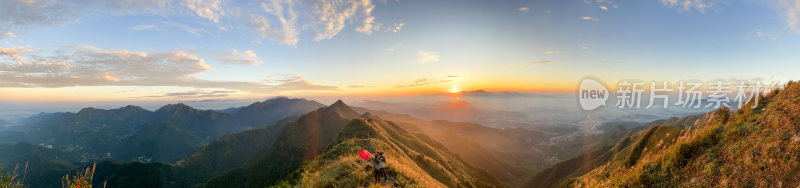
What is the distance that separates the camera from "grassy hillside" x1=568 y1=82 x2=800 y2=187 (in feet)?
27.3

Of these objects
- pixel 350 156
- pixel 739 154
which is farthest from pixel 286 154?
pixel 739 154

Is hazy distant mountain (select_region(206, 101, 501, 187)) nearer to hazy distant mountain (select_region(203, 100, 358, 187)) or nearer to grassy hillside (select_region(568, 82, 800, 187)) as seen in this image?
hazy distant mountain (select_region(203, 100, 358, 187))

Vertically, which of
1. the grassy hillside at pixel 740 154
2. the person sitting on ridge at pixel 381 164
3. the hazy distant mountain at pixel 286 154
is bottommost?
the hazy distant mountain at pixel 286 154

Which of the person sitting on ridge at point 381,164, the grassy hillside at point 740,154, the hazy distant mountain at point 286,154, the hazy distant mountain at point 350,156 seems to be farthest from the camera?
the hazy distant mountain at point 286,154

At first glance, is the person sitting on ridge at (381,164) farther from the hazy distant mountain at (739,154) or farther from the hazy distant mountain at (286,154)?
the hazy distant mountain at (286,154)

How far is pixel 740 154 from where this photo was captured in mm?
9562

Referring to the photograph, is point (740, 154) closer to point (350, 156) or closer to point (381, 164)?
point (381, 164)

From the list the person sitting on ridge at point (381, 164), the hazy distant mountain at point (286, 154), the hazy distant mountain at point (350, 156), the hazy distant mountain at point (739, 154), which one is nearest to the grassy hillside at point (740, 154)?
the hazy distant mountain at point (739, 154)

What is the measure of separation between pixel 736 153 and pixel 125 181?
24432 cm

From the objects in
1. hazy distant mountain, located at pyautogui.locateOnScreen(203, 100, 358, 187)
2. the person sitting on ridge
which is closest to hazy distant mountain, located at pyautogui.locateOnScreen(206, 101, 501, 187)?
hazy distant mountain, located at pyautogui.locateOnScreen(203, 100, 358, 187)

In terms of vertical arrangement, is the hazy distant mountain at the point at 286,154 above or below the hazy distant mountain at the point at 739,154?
below

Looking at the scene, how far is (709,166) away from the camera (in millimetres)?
9555

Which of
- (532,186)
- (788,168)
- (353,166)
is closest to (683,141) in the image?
(788,168)

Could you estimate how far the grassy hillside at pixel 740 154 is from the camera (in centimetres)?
833
